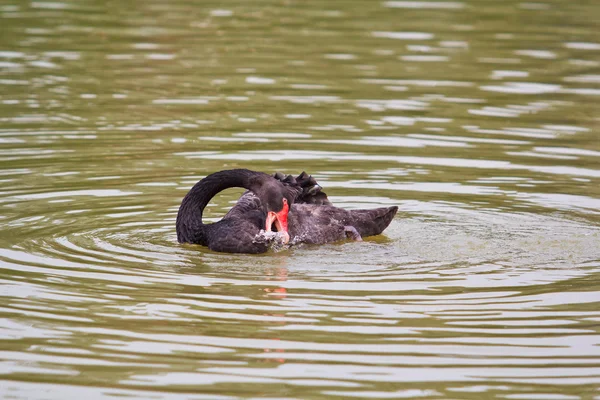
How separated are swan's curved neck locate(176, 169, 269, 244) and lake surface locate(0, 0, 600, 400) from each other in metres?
0.23

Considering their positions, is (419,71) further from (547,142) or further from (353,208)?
(353,208)

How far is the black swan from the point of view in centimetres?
1038

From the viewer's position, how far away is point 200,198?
10789 mm

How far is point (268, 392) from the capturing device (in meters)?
7.15

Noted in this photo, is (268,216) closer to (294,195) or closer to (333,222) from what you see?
(294,195)

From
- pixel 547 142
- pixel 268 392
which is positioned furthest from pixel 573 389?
pixel 547 142

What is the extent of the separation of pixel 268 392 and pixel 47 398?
1309 mm

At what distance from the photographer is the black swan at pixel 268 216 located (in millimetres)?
10383

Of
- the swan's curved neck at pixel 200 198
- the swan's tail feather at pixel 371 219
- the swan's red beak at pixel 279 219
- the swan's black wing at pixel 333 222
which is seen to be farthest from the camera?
the swan's tail feather at pixel 371 219

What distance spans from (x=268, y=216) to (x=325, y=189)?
2663mm

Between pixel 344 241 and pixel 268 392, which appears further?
pixel 344 241

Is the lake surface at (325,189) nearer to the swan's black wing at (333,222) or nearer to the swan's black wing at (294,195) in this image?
the swan's black wing at (333,222)

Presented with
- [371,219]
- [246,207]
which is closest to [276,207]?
[246,207]

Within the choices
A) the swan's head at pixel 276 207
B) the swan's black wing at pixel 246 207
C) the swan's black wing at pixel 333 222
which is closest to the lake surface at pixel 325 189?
the swan's black wing at pixel 333 222
